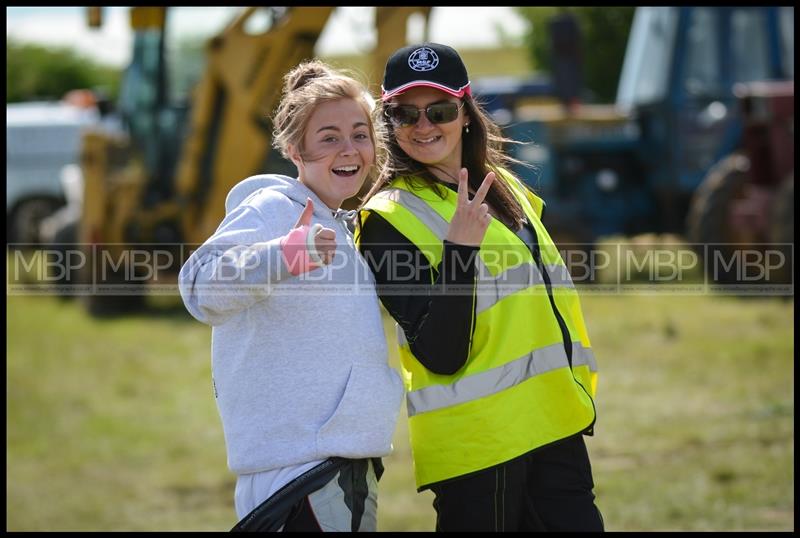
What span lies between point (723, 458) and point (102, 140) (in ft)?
27.6

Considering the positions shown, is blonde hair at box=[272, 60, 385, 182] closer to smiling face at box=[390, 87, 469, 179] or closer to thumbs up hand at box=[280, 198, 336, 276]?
smiling face at box=[390, 87, 469, 179]

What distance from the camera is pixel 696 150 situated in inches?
477

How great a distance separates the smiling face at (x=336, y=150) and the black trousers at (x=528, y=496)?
2.51 feet

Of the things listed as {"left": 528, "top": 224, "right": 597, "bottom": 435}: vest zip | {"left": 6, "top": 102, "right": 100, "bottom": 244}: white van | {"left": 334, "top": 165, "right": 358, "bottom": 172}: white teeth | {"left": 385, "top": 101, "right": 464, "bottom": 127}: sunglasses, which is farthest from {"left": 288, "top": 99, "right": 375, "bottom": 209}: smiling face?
{"left": 6, "top": 102, "right": 100, "bottom": 244}: white van

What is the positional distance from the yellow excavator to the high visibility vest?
7.41 metres

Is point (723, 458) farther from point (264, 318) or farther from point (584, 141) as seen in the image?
point (584, 141)

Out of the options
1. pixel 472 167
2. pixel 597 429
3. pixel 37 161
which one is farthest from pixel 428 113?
pixel 37 161

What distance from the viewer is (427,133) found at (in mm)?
2945

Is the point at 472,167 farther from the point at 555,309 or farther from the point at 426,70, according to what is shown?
the point at 555,309

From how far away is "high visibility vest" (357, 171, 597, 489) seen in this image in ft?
9.37

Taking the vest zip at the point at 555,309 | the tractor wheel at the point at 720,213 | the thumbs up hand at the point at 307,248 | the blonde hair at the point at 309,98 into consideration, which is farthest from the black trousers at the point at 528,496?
the tractor wheel at the point at 720,213

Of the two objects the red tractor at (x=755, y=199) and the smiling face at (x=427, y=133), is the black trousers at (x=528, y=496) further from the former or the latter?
the red tractor at (x=755, y=199)

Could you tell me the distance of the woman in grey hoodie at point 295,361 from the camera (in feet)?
8.49

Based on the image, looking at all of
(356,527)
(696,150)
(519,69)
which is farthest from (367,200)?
(519,69)
